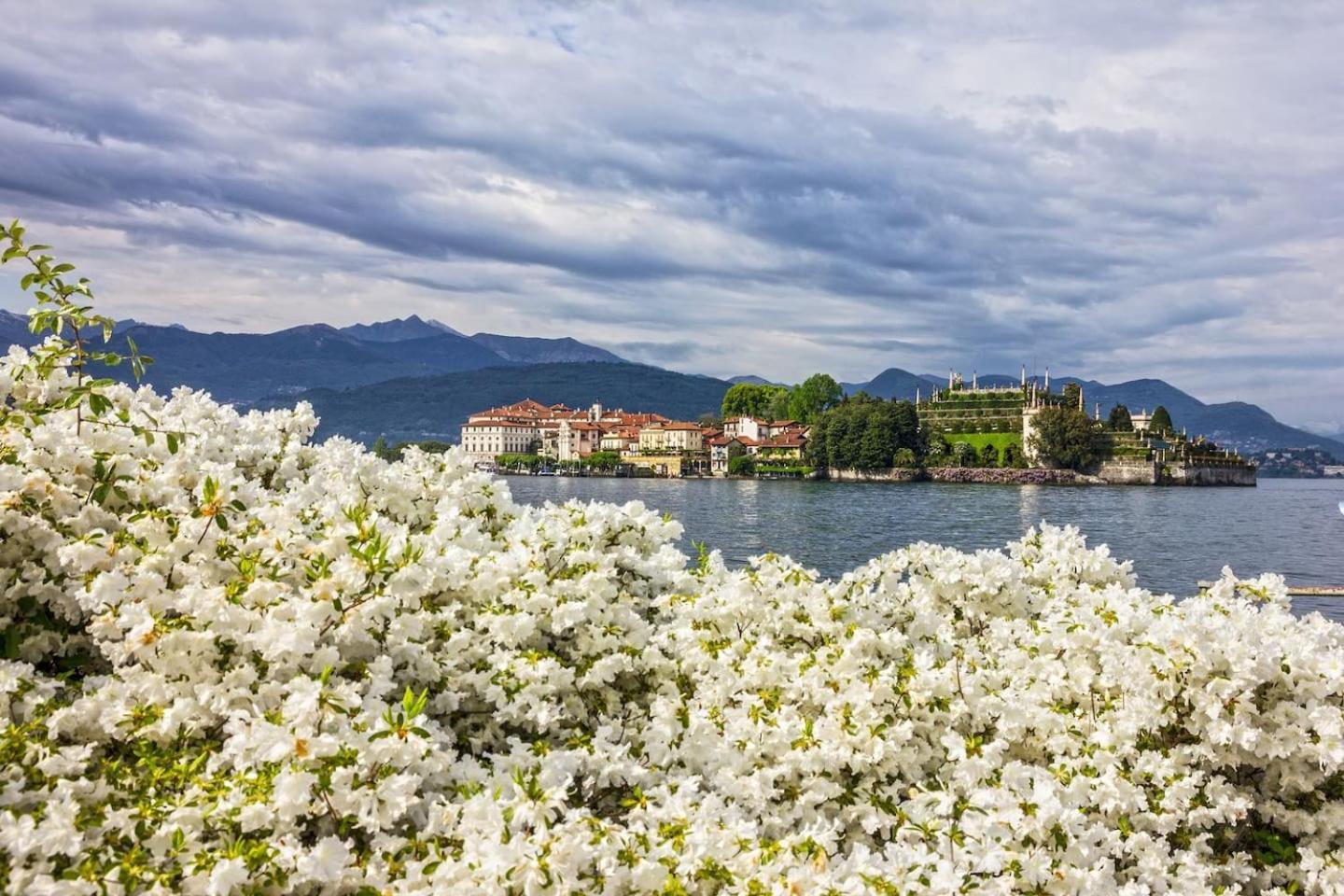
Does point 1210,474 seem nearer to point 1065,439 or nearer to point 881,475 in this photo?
point 1065,439

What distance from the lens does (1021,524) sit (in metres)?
77.4

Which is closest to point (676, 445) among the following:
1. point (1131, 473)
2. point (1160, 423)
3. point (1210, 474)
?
point (1131, 473)

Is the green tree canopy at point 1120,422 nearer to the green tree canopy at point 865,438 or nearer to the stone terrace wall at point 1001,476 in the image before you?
the stone terrace wall at point 1001,476

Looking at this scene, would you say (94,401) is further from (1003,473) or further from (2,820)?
(1003,473)

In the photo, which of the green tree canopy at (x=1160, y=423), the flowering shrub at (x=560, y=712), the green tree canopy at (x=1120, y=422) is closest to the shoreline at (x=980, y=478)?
the green tree canopy at (x=1160, y=423)

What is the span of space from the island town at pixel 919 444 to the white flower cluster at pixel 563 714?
137567 millimetres

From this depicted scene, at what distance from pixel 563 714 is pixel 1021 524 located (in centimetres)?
7882

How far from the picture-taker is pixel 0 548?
16.7 feet

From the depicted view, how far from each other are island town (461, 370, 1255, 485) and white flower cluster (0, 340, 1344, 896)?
5416 inches

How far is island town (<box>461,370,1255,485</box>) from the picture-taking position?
148625 millimetres

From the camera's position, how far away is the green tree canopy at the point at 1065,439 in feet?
491

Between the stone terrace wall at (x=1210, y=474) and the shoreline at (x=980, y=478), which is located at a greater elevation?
the stone terrace wall at (x=1210, y=474)

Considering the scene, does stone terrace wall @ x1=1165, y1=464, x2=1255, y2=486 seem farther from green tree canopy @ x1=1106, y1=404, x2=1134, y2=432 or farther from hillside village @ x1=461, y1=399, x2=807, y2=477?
hillside village @ x1=461, y1=399, x2=807, y2=477

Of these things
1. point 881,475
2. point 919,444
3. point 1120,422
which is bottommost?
point 881,475
